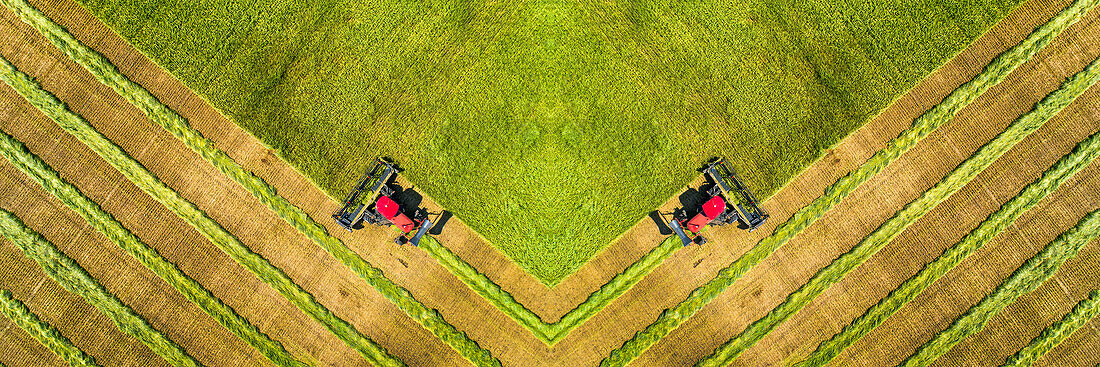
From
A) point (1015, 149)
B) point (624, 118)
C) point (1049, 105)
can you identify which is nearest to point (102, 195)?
point (624, 118)

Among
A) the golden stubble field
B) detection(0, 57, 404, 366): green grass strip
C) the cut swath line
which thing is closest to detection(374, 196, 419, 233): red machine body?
the cut swath line

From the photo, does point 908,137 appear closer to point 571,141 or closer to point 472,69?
point 571,141

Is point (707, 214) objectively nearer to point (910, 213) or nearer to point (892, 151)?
point (892, 151)

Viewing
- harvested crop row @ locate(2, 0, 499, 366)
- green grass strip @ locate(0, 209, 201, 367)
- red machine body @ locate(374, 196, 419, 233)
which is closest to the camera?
red machine body @ locate(374, 196, 419, 233)

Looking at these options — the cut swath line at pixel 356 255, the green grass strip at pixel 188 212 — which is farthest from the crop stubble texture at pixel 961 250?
the green grass strip at pixel 188 212

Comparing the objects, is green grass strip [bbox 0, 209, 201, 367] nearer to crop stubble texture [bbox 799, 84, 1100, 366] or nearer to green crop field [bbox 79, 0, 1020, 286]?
green crop field [bbox 79, 0, 1020, 286]

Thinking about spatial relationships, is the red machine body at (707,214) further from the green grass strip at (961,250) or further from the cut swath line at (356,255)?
the green grass strip at (961,250)

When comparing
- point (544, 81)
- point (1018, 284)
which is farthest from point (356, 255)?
point (1018, 284)
